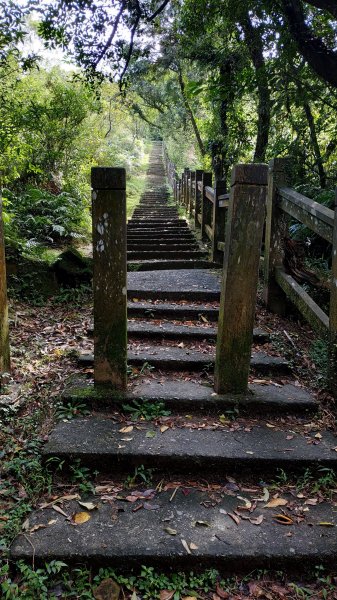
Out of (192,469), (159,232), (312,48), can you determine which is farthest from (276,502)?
(159,232)

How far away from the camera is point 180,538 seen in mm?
2117

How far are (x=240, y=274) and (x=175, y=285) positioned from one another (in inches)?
92.5

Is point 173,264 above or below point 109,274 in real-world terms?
below

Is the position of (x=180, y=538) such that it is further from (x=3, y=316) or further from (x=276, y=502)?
(x=3, y=316)

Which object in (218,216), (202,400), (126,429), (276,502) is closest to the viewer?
(276,502)

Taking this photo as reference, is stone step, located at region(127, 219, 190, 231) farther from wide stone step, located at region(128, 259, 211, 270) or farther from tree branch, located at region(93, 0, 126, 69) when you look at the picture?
tree branch, located at region(93, 0, 126, 69)

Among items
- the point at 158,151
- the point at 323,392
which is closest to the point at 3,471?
the point at 323,392

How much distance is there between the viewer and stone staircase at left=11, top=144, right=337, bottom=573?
2059mm

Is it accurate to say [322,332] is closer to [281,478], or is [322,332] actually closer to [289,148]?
[281,478]

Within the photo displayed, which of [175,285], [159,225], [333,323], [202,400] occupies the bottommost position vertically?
[202,400]

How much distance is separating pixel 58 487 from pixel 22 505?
0.77 feet

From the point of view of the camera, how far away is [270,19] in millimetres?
5898

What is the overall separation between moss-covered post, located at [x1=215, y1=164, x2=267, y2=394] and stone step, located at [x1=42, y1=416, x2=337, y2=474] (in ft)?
1.57

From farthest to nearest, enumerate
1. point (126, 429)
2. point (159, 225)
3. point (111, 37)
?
1. point (159, 225)
2. point (111, 37)
3. point (126, 429)
